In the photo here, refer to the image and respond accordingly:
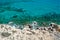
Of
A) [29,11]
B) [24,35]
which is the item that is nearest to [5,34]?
[24,35]

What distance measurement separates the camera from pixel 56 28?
25.5 feet

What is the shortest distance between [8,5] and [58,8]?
4.73 m

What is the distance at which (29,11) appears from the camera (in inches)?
574

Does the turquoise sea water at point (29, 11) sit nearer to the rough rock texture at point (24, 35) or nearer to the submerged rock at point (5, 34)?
the rough rock texture at point (24, 35)

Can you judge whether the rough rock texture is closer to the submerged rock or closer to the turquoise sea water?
the submerged rock

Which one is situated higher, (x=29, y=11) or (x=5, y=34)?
(x=5, y=34)

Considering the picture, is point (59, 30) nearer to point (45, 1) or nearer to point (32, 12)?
point (32, 12)

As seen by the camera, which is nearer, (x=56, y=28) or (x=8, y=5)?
(x=56, y=28)

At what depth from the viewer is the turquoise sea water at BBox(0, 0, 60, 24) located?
12461 mm

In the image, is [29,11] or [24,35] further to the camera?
[29,11]

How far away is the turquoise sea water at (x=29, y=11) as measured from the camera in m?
12.5

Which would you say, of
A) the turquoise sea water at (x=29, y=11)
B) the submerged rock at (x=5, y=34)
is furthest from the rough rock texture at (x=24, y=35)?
the turquoise sea water at (x=29, y=11)

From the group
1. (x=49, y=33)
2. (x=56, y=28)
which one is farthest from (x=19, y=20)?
(x=49, y=33)

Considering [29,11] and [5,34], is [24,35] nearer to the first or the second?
[5,34]
